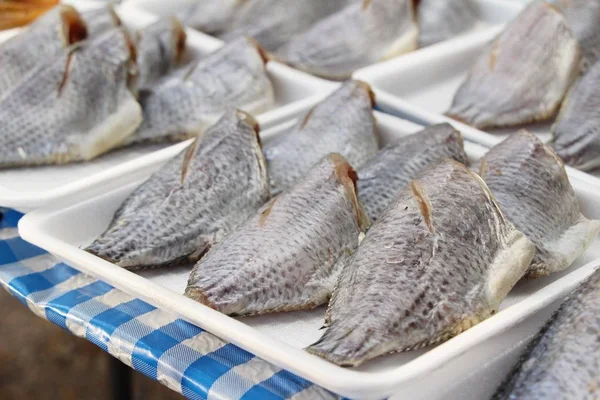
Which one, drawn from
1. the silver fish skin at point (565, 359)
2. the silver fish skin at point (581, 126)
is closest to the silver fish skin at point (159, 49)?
the silver fish skin at point (581, 126)

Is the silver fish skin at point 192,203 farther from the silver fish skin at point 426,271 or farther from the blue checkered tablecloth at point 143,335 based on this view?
the silver fish skin at point 426,271

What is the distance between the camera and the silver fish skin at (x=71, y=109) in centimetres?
223

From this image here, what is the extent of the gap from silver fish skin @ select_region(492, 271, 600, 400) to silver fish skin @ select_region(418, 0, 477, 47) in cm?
173

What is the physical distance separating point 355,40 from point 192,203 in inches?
46.7

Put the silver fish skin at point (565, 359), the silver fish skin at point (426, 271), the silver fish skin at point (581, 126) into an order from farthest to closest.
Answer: the silver fish skin at point (581, 126) < the silver fish skin at point (426, 271) < the silver fish skin at point (565, 359)

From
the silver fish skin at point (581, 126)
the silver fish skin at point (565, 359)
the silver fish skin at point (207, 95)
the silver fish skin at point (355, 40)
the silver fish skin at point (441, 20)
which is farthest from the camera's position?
the silver fish skin at point (441, 20)

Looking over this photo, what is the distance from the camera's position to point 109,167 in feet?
7.52

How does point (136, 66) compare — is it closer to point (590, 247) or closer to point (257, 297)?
point (257, 297)

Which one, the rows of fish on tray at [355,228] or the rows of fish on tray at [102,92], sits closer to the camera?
the rows of fish on tray at [355,228]

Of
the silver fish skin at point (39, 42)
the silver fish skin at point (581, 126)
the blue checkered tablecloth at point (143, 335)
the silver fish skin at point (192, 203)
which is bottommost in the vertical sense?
the blue checkered tablecloth at point (143, 335)

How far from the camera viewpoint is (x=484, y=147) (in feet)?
6.87

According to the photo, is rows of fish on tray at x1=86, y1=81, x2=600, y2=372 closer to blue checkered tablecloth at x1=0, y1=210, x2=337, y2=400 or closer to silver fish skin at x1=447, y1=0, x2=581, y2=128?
blue checkered tablecloth at x1=0, y1=210, x2=337, y2=400

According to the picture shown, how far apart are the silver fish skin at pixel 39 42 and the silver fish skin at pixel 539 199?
1.42m

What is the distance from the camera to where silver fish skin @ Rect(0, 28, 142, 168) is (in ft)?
7.33
